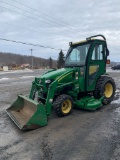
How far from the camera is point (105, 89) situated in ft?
26.5

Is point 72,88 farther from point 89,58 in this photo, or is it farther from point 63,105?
point 89,58

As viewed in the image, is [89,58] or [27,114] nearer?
[27,114]

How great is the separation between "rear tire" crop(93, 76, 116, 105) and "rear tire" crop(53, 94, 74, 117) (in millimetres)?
1443

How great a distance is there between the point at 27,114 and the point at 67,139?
6.20 feet

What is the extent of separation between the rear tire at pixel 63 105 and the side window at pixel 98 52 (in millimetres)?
1821

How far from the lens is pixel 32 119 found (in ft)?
17.3

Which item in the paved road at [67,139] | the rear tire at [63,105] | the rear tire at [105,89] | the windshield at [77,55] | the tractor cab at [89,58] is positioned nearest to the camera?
the paved road at [67,139]

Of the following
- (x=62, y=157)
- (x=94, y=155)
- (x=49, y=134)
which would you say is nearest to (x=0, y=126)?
(x=49, y=134)

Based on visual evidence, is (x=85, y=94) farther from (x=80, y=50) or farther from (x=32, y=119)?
(x=32, y=119)

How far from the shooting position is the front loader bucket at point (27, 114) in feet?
17.4

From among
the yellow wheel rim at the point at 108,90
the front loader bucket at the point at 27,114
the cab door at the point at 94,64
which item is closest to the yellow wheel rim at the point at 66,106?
the front loader bucket at the point at 27,114

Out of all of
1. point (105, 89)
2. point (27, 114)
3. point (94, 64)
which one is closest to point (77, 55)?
point (94, 64)

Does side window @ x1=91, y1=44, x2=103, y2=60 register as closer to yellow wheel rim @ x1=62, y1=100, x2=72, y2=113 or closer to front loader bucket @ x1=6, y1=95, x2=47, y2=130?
yellow wheel rim @ x1=62, y1=100, x2=72, y2=113

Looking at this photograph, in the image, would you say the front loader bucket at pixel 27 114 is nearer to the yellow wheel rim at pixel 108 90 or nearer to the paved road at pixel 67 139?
the paved road at pixel 67 139
